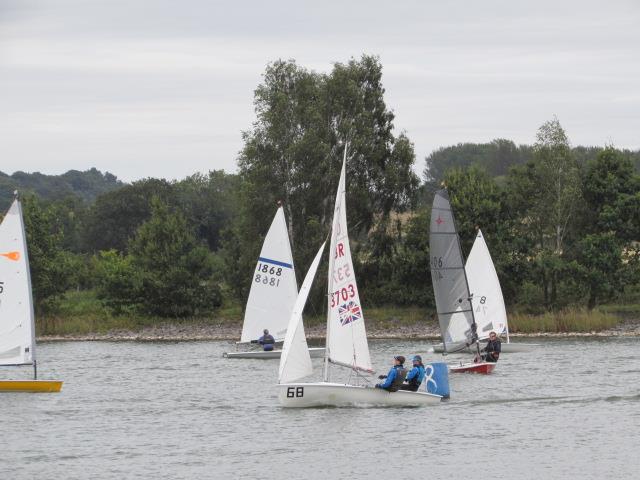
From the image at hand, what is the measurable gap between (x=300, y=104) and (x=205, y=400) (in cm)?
3307

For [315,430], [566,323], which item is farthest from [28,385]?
[566,323]

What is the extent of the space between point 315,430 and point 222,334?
1503 inches

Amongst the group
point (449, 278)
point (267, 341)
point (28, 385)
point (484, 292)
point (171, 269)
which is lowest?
point (28, 385)

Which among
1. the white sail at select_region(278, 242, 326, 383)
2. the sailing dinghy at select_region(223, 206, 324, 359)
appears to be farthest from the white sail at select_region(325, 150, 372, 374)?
the sailing dinghy at select_region(223, 206, 324, 359)

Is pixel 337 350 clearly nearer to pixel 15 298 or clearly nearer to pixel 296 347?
pixel 296 347

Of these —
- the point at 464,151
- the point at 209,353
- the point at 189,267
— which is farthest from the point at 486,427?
the point at 464,151

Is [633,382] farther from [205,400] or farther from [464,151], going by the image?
[464,151]

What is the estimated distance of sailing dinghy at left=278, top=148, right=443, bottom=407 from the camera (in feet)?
110

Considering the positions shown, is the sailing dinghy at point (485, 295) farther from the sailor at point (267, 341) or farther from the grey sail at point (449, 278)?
the sailor at point (267, 341)

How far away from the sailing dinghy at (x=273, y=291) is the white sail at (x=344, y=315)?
16.2 metres

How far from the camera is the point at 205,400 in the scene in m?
39.2

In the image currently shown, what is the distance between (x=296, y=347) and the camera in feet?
110

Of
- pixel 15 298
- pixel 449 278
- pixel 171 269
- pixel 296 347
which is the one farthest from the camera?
pixel 171 269

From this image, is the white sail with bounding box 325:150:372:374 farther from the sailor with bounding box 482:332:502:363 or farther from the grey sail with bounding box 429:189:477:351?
the grey sail with bounding box 429:189:477:351
